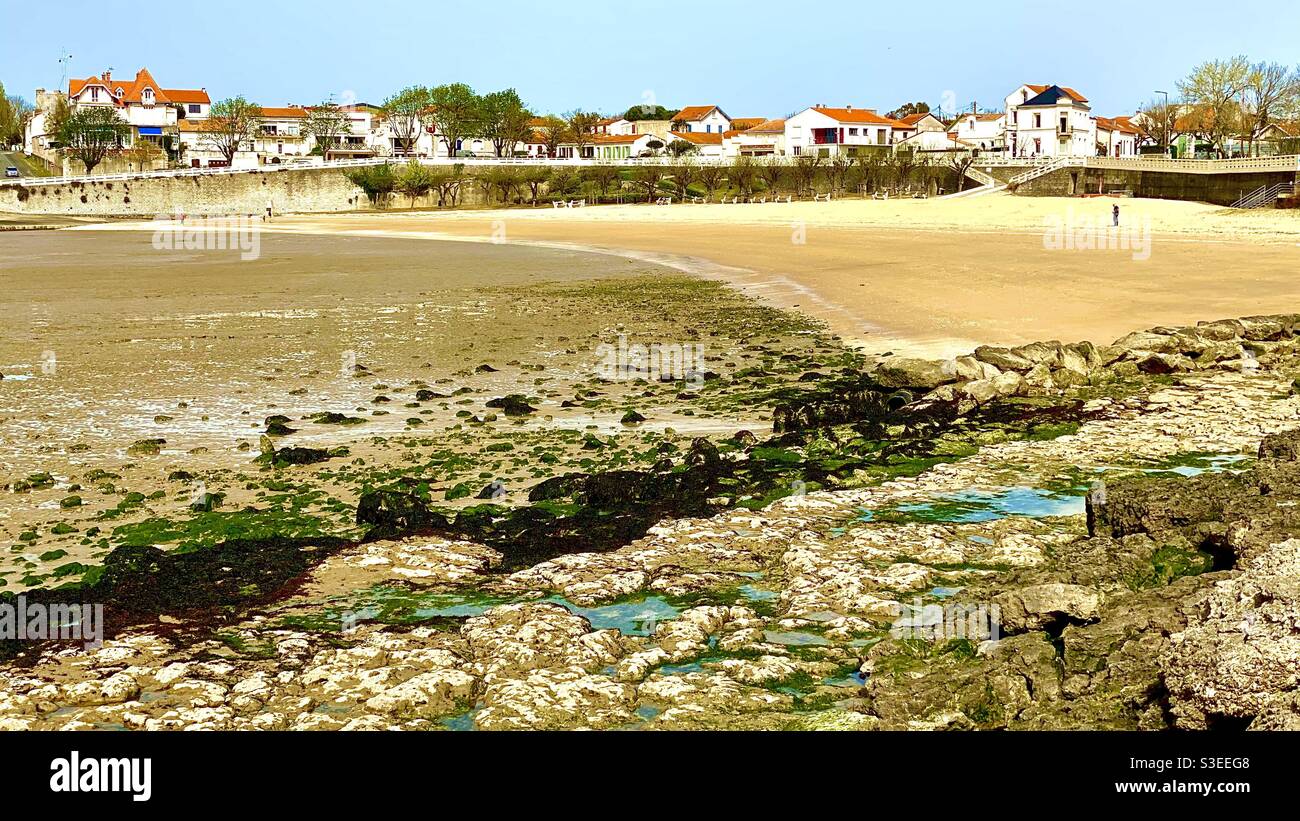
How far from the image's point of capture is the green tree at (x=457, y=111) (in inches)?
4742

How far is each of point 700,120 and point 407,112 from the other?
4566 centimetres

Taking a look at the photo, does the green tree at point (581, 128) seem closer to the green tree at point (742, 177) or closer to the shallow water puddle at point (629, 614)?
the green tree at point (742, 177)

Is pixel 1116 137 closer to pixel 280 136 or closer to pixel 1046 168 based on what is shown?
pixel 1046 168

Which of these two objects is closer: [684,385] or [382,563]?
[382,563]

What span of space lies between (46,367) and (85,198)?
94567mm

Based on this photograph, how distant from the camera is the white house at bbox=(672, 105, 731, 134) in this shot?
523 feet

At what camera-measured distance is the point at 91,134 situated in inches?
4931

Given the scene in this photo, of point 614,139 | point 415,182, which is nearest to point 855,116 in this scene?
point 614,139

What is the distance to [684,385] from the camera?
1622cm

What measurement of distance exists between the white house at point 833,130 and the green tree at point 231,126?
5939 centimetres

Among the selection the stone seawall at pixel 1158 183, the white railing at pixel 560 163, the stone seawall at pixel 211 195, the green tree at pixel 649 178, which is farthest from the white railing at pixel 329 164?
the stone seawall at pixel 1158 183

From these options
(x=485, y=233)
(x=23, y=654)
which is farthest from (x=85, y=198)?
(x=23, y=654)

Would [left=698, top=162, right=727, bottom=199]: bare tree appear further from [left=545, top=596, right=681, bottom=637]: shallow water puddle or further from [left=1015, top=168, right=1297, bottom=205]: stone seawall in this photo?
[left=545, top=596, right=681, bottom=637]: shallow water puddle

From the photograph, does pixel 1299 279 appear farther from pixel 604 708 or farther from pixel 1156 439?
pixel 604 708
